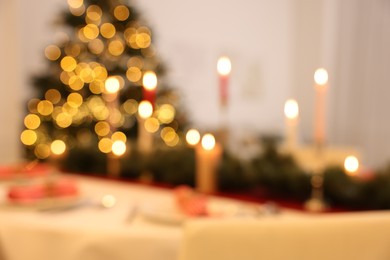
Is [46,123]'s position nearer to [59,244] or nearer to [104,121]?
[104,121]

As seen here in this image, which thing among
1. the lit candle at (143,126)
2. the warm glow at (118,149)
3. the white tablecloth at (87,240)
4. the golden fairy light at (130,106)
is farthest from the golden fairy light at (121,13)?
the white tablecloth at (87,240)

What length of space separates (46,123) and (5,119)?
642mm

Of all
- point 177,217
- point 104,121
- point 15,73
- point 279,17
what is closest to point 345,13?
point 279,17

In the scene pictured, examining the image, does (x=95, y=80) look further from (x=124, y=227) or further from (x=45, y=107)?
(x=124, y=227)

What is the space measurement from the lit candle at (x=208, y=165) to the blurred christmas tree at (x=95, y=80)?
2.29 metres

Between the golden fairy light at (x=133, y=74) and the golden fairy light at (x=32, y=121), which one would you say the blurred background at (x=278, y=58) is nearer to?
the golden fairy light at (x=32, y=121)

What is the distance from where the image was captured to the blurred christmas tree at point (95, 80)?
166 inches

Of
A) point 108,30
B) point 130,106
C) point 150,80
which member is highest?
point 108,30

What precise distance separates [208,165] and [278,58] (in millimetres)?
4997

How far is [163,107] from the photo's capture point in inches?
171

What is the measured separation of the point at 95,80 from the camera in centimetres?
423

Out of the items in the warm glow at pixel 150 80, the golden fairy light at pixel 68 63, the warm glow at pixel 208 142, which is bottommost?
the warm glow at pixel 208 142

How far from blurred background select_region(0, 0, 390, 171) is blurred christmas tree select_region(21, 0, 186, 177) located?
62 cm

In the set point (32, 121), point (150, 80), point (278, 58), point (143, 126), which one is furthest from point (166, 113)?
point (278, 58)
